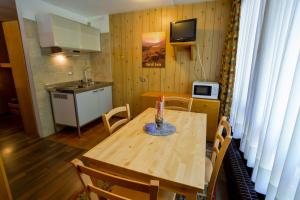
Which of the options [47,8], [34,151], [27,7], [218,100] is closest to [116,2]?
[47,8]

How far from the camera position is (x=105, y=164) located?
97cm

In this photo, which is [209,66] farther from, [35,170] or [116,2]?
[35,170]

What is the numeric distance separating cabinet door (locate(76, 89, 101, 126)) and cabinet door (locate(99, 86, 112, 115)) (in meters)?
0.11

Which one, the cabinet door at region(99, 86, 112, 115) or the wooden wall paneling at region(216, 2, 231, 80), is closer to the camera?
the wooden wall paneling at region(216, 2, 231, 80)

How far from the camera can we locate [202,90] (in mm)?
2705

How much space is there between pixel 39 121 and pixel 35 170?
1095mm

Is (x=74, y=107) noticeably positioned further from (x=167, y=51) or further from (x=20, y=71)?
(x=167, y=51)

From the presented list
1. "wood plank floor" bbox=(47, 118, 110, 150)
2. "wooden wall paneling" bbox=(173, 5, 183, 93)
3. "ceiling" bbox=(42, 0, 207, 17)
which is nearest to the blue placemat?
"wood plank floor" bbox=(47, 118, 110, 150)

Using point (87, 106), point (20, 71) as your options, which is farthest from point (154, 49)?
point (20, 71)

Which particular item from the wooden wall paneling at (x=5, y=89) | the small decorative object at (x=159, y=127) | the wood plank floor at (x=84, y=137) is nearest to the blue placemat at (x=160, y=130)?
the small decorative object at (x=159, y=127)

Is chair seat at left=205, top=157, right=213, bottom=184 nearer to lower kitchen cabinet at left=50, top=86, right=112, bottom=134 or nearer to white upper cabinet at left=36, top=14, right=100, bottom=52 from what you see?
lower kitchen cabinet at left=50, top=86, right=112, bottom=134

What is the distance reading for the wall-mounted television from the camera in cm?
254

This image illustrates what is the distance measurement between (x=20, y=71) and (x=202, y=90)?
3325 mm

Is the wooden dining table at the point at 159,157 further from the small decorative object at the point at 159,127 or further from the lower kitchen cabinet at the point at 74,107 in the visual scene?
the lower kitchen cabinet at the point at 74,107
